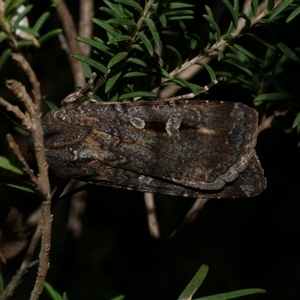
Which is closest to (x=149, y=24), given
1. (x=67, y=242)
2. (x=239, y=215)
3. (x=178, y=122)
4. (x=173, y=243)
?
(x=178, y=122)

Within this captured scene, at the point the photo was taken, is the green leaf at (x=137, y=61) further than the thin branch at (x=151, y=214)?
No

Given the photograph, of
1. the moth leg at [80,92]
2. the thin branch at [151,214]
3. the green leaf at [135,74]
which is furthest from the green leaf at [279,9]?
the thin branch at [151,214]

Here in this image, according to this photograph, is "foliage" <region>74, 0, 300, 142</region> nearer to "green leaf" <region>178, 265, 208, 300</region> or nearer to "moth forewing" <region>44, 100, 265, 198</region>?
"moth forewing" <region>44, 100, 265, 198</region>

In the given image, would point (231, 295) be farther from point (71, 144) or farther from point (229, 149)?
point (71, 144)

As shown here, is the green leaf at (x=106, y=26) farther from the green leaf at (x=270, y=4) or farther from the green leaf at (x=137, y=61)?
the green leaf at (x=270, y=4)

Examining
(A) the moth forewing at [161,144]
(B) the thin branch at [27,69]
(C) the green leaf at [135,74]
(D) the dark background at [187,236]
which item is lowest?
(D) the dark background at [187,236]

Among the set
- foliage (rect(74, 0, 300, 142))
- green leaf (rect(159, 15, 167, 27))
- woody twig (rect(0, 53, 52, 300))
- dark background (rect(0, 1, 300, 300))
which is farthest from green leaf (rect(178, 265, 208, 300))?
dark background (rect(0, 1, 300, 300))
